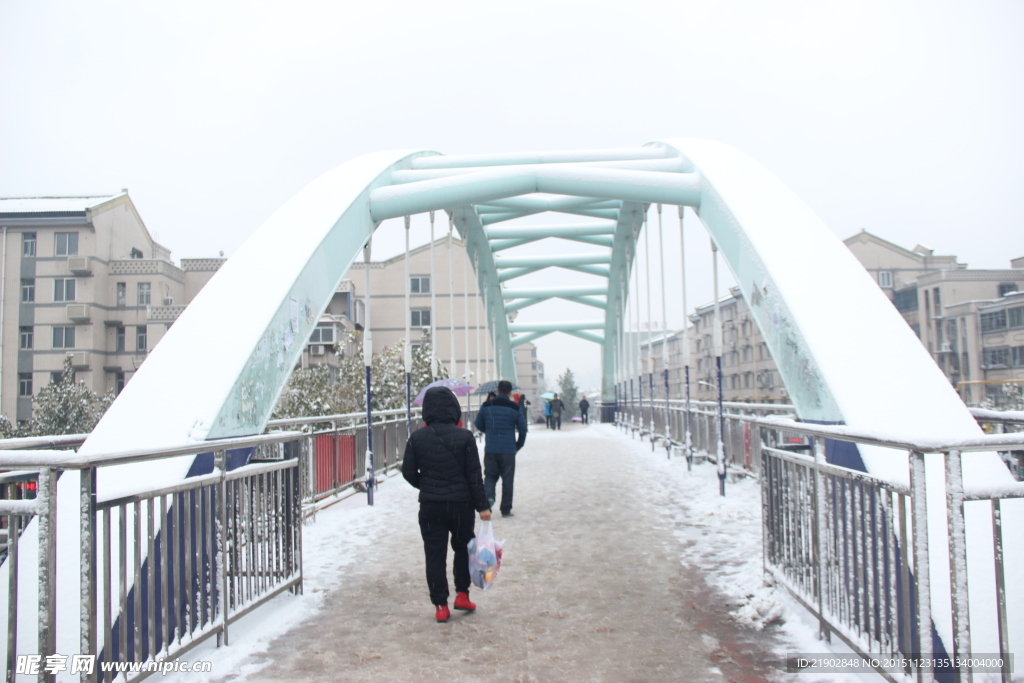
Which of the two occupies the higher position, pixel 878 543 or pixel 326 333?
pixel 326 333

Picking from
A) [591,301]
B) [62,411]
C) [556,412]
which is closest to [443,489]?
[556,412]

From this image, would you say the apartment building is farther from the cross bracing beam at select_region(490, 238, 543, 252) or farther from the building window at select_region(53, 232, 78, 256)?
the building window at select_region(53, 232, 78, 256)

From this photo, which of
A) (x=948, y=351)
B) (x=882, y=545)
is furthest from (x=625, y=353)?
(x=882, y=545)

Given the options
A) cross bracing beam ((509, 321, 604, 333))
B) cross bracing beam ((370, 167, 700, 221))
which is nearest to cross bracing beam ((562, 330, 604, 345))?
cross bracing beam ((509, 321, 604, 333))

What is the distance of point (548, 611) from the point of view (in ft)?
14.5

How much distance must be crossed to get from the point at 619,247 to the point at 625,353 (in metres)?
4.99

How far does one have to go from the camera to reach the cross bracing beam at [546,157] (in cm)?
1284

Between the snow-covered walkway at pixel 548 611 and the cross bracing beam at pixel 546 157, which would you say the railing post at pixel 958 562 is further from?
the cross bracing beam at pixel 546 157

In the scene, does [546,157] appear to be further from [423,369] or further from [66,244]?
[66,244]

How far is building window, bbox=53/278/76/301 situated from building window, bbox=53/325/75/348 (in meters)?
1.31

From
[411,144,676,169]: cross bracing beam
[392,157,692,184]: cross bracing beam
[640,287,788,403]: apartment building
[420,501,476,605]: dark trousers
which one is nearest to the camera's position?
[420,501,476,605]: dark trousers

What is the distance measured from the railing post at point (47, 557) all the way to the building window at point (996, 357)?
37.2 meters

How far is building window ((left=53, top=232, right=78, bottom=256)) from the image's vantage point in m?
33.4

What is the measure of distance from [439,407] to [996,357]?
35.8 m
